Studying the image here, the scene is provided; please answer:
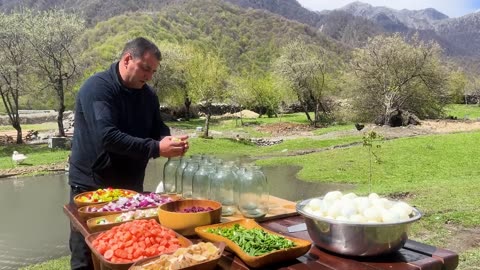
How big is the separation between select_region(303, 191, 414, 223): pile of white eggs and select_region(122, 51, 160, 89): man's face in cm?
179

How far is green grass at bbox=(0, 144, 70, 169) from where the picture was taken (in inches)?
842

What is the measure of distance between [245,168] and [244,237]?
29.7 inches

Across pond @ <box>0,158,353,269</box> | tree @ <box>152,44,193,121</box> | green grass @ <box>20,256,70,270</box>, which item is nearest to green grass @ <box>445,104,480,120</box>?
tree @ <box>152,44,193,121</box>

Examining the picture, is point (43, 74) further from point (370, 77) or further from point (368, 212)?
point (368, 212)

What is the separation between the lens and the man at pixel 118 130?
3727 millimetres

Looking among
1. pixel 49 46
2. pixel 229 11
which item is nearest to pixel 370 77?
pixel 49 46

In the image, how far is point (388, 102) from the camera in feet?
109

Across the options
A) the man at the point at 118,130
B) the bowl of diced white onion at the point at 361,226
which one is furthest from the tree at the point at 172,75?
the bowl of diced white onion at the point at 361,226

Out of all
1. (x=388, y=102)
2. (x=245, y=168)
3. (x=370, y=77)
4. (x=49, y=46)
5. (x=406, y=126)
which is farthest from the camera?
(x=370, y=77)

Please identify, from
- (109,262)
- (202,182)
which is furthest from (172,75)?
(109,262)

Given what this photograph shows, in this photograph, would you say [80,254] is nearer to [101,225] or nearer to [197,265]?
[101,225]

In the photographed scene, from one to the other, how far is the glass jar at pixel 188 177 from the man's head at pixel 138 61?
2.77 feet

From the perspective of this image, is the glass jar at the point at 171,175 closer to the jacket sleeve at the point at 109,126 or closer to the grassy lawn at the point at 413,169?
the jacket sleeve at the point at 109,126

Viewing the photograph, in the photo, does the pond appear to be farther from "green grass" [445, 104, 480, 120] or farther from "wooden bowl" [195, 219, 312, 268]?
"green grass" [445, 104, 480, 120]
